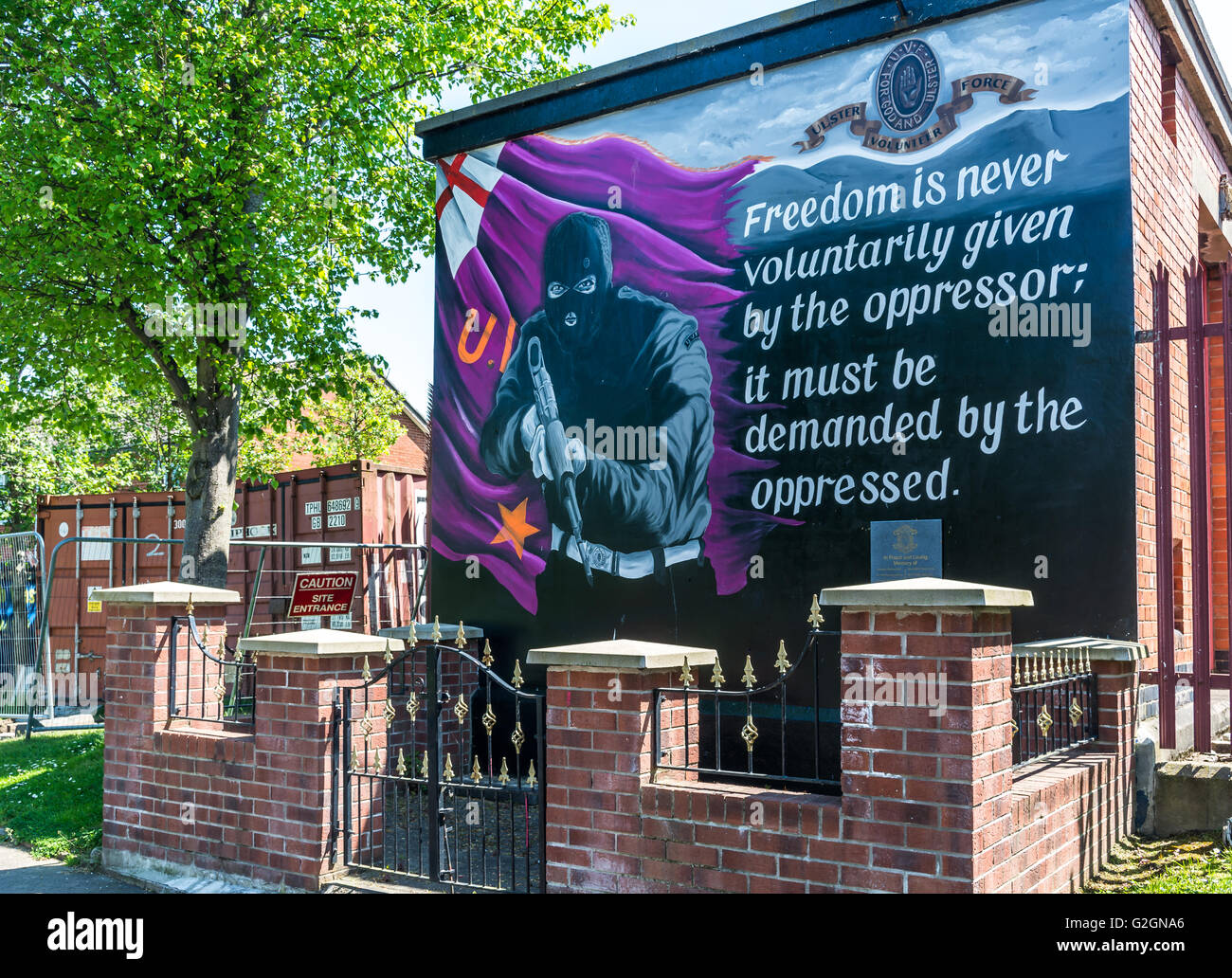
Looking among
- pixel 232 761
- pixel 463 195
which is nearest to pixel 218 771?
pixel 232 761

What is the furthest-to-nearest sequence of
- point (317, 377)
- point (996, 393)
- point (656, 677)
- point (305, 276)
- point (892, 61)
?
point (317, 377), point (305, 276), point (892, 61), point (996, 393), point (656, 677)

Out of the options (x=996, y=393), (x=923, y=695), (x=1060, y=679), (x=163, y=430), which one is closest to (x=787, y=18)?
(x=996, y=393)

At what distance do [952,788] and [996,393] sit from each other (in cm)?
347

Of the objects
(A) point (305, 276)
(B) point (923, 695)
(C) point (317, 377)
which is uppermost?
(A) point (305, 276)

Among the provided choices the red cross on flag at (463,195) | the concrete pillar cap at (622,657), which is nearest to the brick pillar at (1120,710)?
the concrete pillar cap at (622,657)

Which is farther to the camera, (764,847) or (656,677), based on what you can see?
(656,677)

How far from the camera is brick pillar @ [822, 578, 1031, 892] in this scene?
→ 158 inches

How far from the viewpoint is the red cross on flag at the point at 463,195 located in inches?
374

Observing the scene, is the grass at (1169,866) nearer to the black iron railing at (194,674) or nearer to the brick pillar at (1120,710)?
the brick pillar at (1120,710)

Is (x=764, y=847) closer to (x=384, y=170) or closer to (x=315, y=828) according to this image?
(x=315, y=828)

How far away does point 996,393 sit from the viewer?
22.3 ft

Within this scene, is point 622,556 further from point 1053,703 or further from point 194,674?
point 1053,703

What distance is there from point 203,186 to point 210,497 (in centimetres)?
310

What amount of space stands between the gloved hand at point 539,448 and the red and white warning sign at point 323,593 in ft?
13.8
